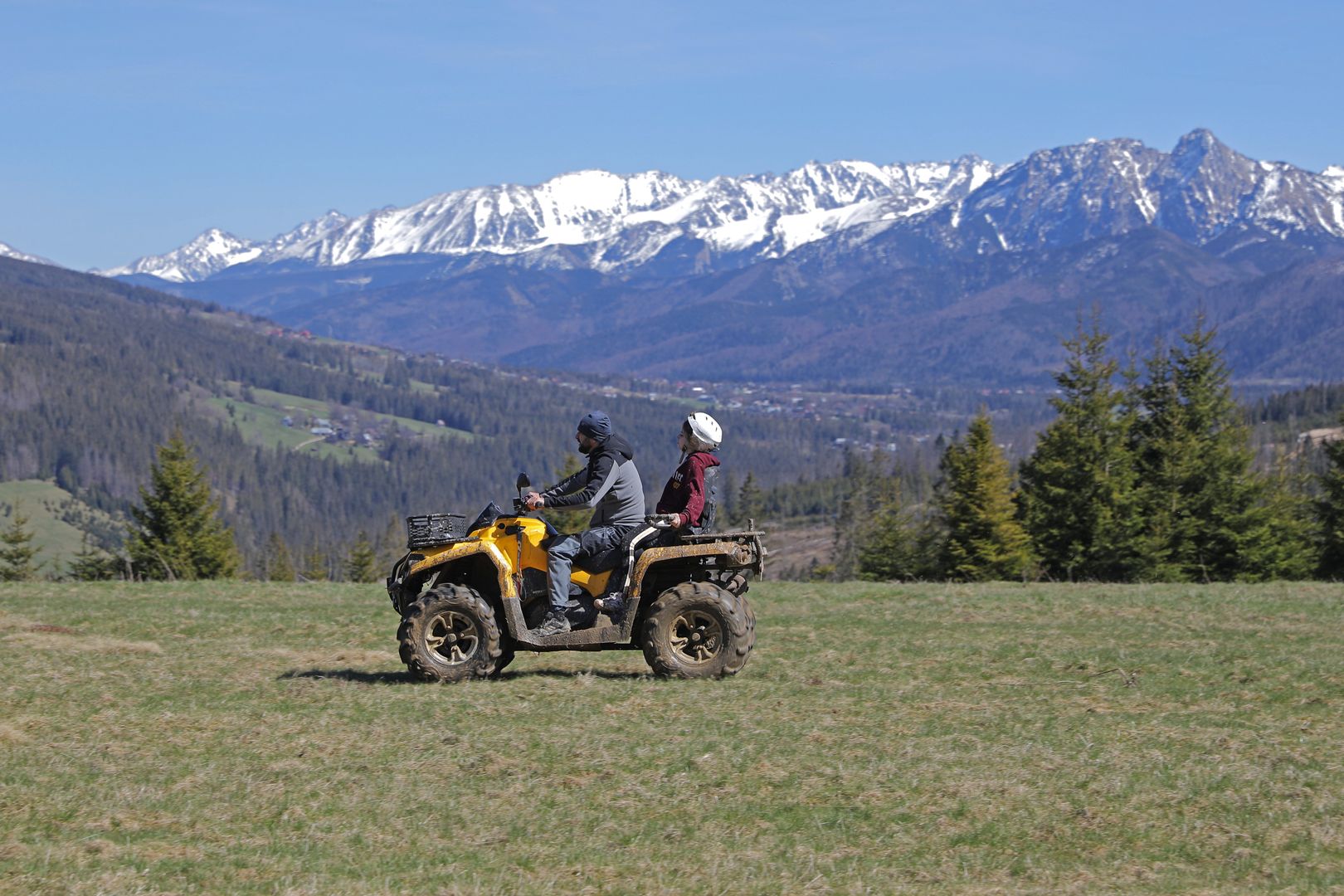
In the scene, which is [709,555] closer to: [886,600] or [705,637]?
[705,637]

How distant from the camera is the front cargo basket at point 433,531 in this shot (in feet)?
46.5

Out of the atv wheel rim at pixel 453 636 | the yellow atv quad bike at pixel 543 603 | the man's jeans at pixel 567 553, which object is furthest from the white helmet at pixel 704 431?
the atv wheel rim at pixel 453 636

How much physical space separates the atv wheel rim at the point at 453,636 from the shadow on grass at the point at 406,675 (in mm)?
349

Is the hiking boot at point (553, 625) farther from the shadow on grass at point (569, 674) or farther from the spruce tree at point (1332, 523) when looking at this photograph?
the spruce tree at point (1332, 523)

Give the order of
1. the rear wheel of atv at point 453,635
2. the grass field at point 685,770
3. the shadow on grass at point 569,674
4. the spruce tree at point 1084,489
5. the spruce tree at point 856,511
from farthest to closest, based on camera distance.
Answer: the spruce tree at point 856,511, the spruce tree at point 1084,489, the shadow on grass at point 569,674, the rear wheel of atv at point 453,635, the grass field at point 685,770

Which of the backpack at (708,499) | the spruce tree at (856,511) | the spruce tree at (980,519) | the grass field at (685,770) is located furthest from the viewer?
the spruce tree at (856,511)

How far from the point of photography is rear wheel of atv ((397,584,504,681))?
46.3 ft

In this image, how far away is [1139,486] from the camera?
128 feet

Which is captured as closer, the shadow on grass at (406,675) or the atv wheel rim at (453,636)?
the atv wheel rim at (453,636)

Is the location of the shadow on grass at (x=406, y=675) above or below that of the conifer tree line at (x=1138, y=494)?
below

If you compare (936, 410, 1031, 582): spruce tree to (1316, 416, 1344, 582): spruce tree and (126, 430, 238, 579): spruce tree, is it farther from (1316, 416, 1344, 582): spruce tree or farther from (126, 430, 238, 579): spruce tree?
(126, 430, 238, 579): spruce tree

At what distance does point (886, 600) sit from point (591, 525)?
355 inches

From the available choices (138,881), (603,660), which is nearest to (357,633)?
(603,660)

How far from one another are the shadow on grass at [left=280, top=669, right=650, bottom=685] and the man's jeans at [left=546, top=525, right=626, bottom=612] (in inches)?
39.4
